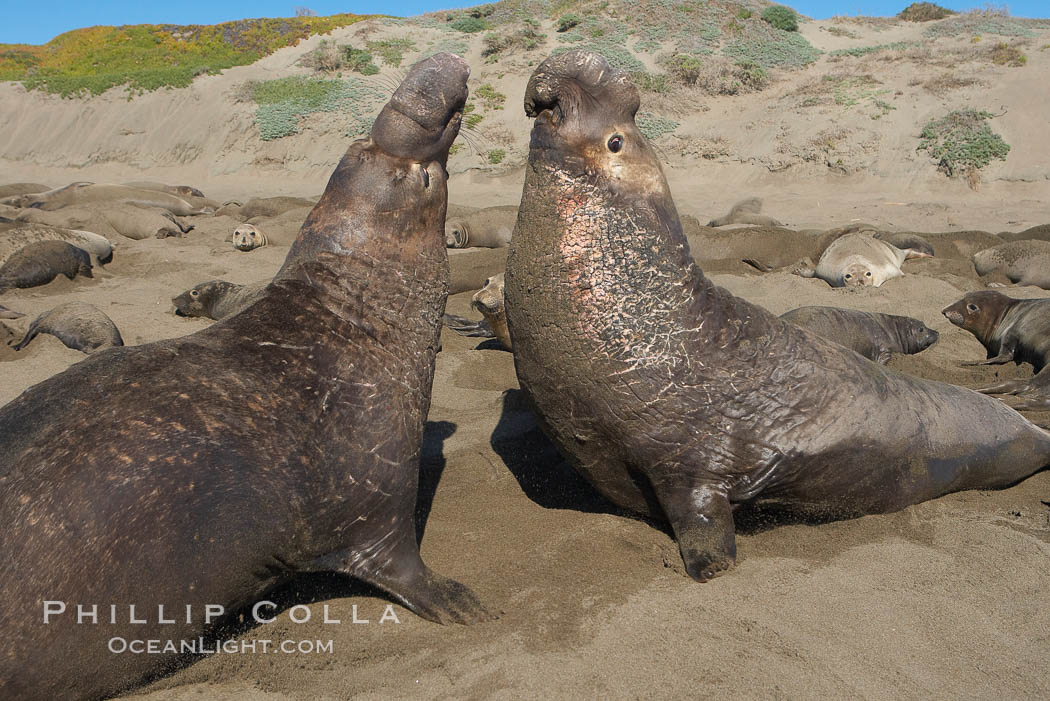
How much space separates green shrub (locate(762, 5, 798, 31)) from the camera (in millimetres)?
27562

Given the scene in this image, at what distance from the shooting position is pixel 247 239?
36.8ft

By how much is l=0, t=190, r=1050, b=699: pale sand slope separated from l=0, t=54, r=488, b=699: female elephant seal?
0.78 feet

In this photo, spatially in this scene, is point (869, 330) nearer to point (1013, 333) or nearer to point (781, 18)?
point (1013, 333)

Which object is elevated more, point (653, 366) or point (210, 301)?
point (653, 366)

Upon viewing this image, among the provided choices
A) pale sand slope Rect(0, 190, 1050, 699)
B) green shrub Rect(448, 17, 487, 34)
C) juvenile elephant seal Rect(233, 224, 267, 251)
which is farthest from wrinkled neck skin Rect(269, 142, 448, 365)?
green shrub Rect(448, 17, 487, 34)

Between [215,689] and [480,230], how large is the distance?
31.0 ft

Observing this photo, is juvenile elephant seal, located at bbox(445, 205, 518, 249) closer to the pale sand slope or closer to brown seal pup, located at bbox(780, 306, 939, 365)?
brown seal pup, located at bbox(780, 306, 939, 365)

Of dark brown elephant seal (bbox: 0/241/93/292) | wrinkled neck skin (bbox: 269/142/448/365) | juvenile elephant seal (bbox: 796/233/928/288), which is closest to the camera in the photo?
wrinkled neck skin (bbox: 269/142/448/365)

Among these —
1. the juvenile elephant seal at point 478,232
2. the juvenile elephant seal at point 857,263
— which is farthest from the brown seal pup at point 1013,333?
the juvenile elephant seal at point 478,232

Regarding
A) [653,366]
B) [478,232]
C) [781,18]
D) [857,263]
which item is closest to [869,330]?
[857,263]

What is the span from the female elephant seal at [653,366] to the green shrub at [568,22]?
85.5 feet

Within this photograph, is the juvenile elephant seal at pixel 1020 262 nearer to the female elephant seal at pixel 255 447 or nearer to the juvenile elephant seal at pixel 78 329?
the female elephant seal at pixel 255 447

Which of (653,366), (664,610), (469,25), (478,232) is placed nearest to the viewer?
(664,610)

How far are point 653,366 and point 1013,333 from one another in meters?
4.86
